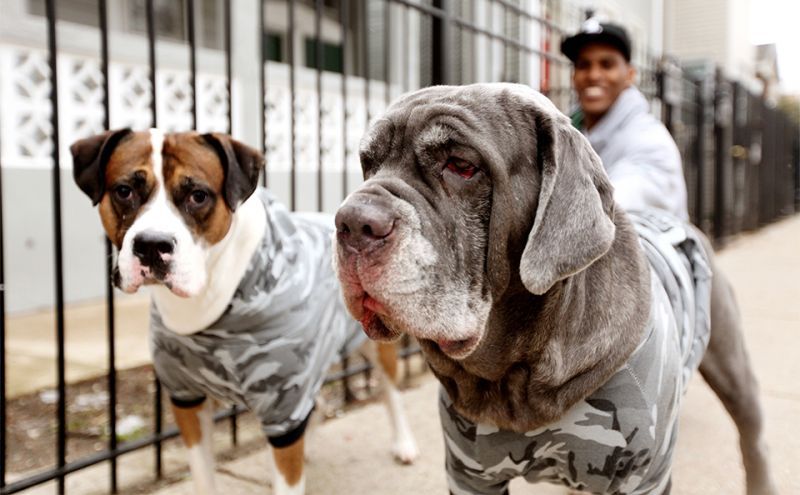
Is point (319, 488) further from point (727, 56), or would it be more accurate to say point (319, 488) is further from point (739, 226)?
point (727, 56)

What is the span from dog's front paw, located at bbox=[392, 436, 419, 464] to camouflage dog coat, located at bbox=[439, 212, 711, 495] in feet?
4.54

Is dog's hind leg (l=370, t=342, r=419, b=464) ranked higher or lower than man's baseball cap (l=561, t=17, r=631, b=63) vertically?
lower

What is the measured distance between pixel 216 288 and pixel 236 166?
1.58 feet

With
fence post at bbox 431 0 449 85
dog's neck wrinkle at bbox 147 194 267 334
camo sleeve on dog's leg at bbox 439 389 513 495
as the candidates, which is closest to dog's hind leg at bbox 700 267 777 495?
camo sleeve on dog's leg at bbox 439 389 513 495

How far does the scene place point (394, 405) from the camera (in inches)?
153

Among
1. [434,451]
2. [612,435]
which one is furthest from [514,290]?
[434,451]

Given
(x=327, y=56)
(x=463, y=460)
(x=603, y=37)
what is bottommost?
(x=463, y=460)

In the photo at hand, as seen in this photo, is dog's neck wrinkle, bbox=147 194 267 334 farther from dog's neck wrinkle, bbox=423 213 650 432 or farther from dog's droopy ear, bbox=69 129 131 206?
dog's neck wrinkle, bbox=423 213 650 432

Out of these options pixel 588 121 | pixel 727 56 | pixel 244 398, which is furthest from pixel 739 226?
pixel 244 398

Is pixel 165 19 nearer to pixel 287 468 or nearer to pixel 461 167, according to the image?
pixel 287 468

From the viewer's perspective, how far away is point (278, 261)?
9.77ft

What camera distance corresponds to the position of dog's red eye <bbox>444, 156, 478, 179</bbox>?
73.1 inches

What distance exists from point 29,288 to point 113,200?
4.21 meters

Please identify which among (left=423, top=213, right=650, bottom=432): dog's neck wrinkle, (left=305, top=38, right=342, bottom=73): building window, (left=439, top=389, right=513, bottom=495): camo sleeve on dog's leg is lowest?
(left=439, top=389, right=513, bottom=495): camo sleeve on dog's leg
